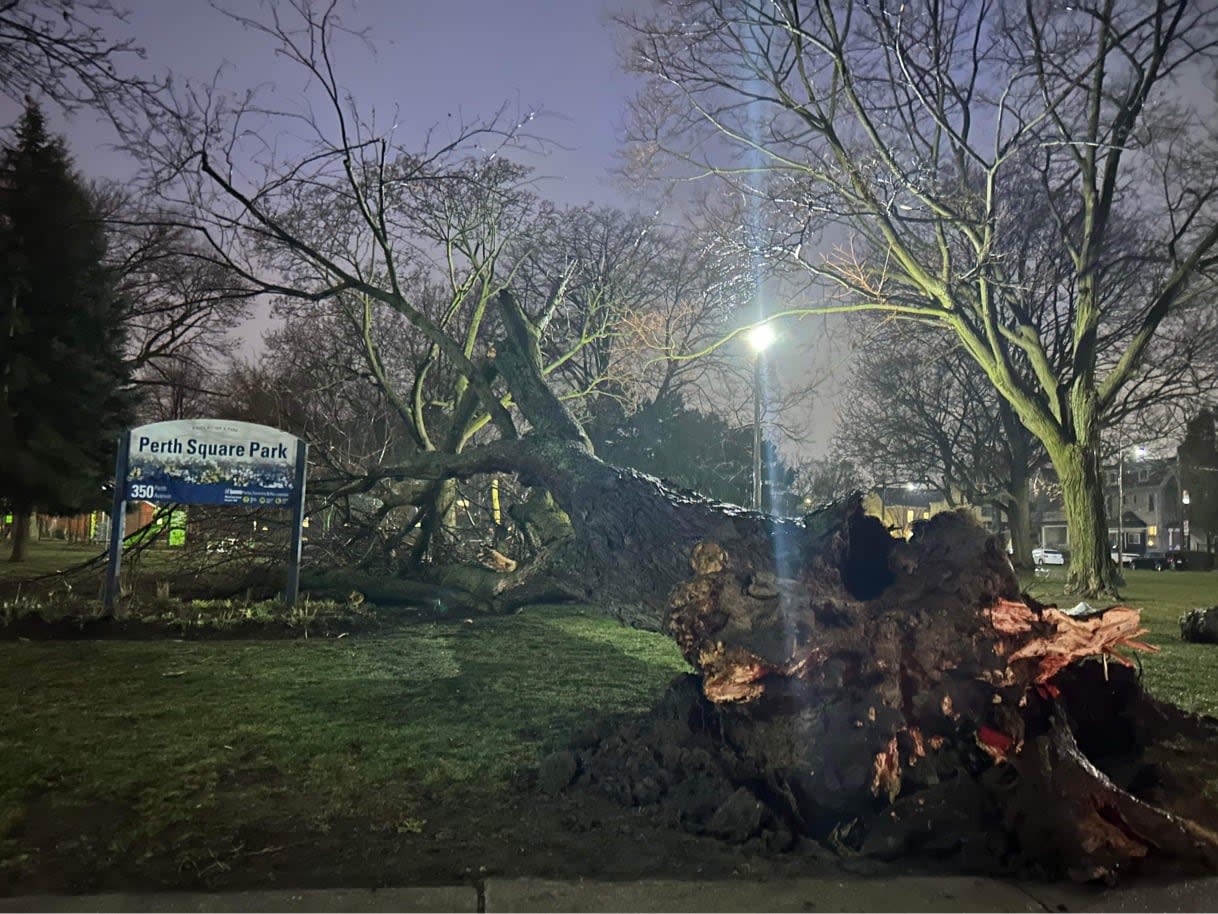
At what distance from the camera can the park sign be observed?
10227 mm

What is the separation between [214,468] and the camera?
10.5 meters

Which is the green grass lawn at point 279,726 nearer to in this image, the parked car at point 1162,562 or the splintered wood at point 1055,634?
the splintered wood at point 1055,634

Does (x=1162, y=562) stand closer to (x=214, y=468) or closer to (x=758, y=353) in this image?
(x=758, y=353)

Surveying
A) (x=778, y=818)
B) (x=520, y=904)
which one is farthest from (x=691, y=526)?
(x=520, y=904)

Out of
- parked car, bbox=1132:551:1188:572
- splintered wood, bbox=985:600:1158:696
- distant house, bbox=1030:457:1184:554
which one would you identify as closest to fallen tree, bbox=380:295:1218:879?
splintered wood, bbox=985:600:1158:696

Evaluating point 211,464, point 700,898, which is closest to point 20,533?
point 211,464

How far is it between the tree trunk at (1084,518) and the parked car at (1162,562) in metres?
34.7

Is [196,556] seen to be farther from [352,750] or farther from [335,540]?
[352,750]

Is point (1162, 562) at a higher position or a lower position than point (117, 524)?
lower

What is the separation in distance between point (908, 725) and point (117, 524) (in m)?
9.26

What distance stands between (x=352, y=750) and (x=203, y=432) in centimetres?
709

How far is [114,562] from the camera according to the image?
31.9ft

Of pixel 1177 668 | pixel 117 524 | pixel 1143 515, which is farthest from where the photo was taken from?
pixel 1143 515

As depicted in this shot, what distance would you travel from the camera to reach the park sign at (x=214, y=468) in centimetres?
1023
